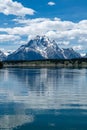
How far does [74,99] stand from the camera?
6131 cm

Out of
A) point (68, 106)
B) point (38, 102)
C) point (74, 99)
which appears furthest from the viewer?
point (74, 99)

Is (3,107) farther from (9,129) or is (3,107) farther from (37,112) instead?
(9,129)

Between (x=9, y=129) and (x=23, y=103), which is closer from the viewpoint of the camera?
(x=9, y=129)

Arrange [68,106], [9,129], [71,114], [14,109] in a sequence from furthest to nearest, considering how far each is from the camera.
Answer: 1. [68,106]
2. [14,109]
3. [71,114]
4. [9,129]

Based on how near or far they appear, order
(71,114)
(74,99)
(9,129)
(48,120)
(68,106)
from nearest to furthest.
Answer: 1. (9,129)
2. (48,120)
3. (71,114)
4. (68,106)
5. (74,99)

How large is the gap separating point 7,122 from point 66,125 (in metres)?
7.34

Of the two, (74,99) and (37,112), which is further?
(74,99)

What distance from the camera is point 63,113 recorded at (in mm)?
46250

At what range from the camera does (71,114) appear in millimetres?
45844

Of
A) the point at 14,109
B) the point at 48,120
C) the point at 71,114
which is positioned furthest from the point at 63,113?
the point at 14,109

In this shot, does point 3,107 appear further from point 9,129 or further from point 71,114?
point 9,129

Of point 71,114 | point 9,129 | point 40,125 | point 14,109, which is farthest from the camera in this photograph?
point 14,109

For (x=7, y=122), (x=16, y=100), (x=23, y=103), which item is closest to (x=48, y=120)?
(x=7, y=122)

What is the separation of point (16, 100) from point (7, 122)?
2014 cm
